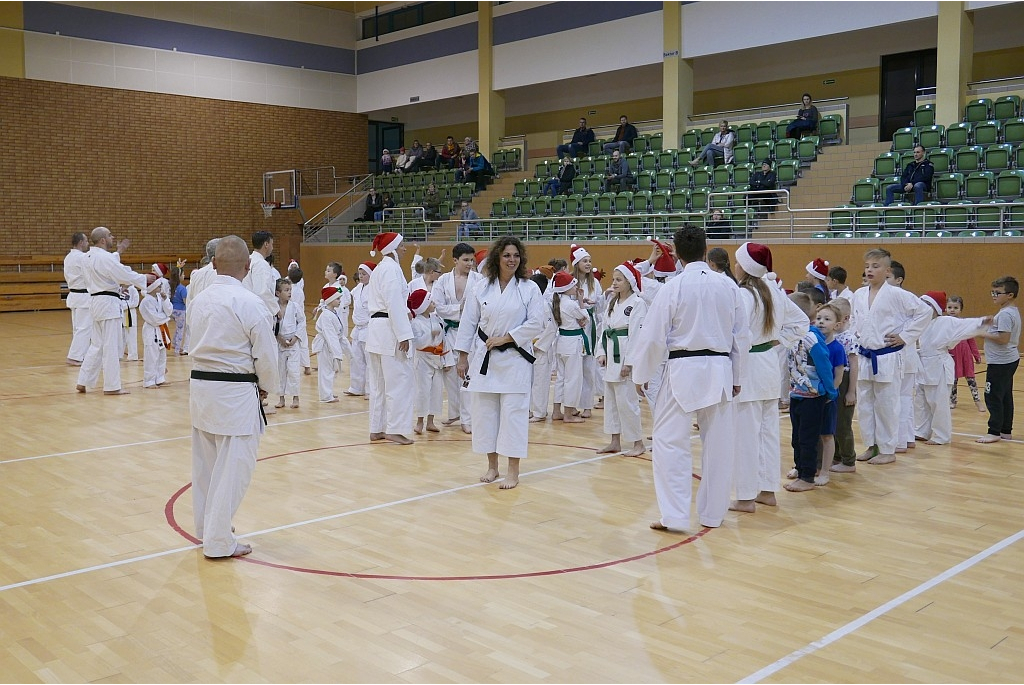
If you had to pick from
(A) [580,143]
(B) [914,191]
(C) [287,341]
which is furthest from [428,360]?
(A) [580,143]

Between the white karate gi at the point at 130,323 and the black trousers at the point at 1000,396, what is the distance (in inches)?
441

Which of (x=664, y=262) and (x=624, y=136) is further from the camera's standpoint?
(x=624, y=136)

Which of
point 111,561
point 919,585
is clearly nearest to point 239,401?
point 111,561

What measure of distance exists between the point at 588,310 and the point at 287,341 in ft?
11.4

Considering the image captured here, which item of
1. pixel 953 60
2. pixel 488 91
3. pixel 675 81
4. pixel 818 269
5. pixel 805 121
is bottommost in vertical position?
pixel 818 269

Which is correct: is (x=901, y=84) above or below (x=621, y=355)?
above

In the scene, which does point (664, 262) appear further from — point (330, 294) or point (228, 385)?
point (330, 294)

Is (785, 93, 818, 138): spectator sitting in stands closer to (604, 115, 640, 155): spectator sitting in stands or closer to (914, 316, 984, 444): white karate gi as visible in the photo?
(604, 115, 640, 155): spectator sitting in stands

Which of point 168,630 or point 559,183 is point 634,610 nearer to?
point 168,630

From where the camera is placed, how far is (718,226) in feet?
59.0

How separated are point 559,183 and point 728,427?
1823 centimetres

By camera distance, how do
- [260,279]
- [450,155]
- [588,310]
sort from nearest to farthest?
[260,279], [588,310], [450,155]

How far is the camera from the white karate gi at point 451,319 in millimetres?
9430

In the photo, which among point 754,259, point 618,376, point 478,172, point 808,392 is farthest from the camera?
point 478,172
